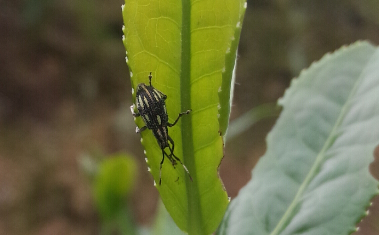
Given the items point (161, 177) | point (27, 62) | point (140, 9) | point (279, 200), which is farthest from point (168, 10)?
point (27, 62)

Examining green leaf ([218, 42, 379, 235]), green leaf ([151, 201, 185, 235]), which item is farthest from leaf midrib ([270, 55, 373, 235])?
green leaf ([151, 201, 185, 235])

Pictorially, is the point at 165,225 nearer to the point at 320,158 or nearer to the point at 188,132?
the point at 320,158

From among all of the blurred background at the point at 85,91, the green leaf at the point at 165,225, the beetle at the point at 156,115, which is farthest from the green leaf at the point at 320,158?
the blurred background at the point at 85,91

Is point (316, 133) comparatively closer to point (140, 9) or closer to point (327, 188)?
point (327, 188)

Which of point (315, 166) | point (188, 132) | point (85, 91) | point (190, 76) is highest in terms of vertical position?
point (85, 91)

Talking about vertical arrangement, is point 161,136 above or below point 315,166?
above

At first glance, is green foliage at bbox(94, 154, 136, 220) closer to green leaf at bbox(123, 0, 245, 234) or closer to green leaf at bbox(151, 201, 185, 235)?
green leaf at bbox(151, 201, 185, 235)

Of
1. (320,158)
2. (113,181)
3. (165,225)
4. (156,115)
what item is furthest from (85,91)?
(320,158)
